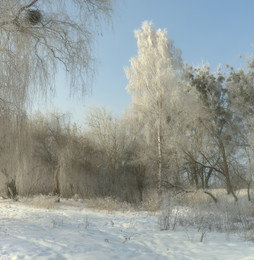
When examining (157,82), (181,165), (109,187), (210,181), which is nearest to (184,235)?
(181,165)

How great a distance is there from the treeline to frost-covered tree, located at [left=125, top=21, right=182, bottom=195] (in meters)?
0.06

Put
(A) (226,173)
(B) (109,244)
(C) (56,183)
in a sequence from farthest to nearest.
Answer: (A) (226,173), (C) (56,183), (B) (109,244)

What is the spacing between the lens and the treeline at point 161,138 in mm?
17547

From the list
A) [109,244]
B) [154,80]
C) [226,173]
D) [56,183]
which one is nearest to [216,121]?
[226,173]

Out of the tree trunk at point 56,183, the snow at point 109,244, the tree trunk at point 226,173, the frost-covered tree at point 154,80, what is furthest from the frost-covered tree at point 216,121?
the snow at point 109,244

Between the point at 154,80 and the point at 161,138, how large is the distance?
3874 millimetres

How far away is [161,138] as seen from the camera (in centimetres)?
1850

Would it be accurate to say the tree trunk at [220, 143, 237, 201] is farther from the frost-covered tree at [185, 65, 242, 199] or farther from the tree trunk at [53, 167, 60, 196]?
the tree trunk at [53, 167, 60, 196]

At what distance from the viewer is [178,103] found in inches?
710

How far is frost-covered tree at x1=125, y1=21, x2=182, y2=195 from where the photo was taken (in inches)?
719

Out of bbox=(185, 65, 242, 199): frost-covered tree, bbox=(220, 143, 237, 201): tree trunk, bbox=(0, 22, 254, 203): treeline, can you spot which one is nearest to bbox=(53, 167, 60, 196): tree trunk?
bbox=(0, 22, 254, 203): treeline

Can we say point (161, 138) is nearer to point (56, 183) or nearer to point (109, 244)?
point (56, 183)

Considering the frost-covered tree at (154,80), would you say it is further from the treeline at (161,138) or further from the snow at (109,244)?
the snow at (109,244)

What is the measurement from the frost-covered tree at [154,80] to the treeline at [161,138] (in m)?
0.06
